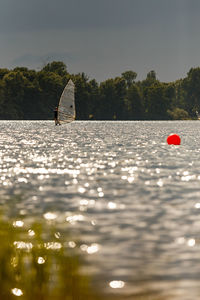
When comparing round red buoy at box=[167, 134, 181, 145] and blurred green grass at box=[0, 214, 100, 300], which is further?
round red buoy at box=[167, 134, 181, 145]

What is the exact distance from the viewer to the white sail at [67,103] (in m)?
128

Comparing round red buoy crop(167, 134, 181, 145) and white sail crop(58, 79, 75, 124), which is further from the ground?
white sail crop(58, 79, 75, 124)

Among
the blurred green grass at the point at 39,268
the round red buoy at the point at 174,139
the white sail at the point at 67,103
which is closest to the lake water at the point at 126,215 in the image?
the blurred green grass at the point at 39,268

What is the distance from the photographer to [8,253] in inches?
578

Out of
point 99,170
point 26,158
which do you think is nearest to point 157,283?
point 99,170

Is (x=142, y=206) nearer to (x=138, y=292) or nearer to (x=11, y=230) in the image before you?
(x=11, y=230)

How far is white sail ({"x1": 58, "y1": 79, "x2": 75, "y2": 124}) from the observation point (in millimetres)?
127500

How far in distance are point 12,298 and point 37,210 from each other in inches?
417

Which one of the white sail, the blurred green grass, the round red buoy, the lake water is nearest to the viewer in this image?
the blurred green grass

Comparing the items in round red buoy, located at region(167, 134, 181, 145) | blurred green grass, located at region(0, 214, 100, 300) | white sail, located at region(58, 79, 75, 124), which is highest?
white sail, located at region(58, 79, 75, 124)

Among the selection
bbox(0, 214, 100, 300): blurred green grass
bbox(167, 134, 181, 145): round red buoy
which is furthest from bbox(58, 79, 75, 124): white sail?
bbox(0, 214, 100, 300): blurred green grass

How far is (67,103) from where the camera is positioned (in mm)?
129500

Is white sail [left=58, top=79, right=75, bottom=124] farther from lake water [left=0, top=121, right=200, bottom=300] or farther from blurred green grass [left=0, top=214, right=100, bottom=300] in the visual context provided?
blurred green grass [left=0, top=214, right=100, bottom=300]

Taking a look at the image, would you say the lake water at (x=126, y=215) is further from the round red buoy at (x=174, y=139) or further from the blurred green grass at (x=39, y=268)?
the round red buoy at (x=174, y=139)
